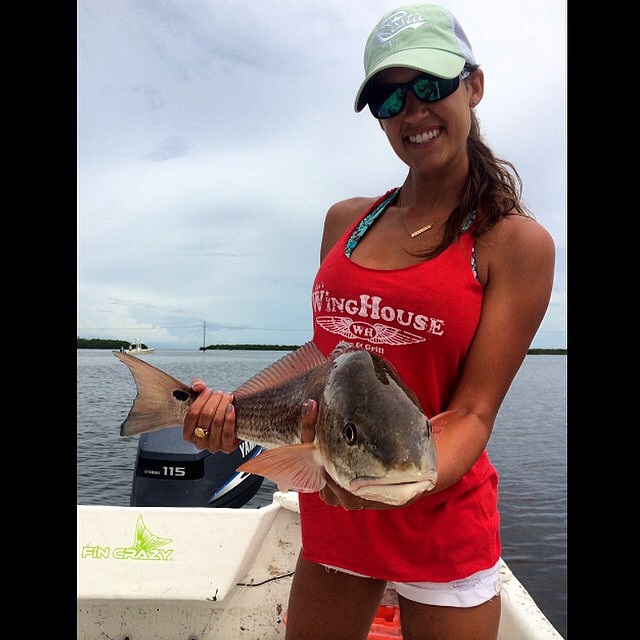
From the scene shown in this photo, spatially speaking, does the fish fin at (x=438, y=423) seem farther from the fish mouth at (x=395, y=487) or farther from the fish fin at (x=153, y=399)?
the fish fin at (x=153, y=399)

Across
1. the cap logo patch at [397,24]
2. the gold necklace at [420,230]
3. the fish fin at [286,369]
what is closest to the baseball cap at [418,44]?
the cap logo patch at [397,24]

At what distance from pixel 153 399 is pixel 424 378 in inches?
42.8

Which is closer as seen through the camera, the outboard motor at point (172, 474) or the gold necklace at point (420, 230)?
the gold necklace at point (420, 230)

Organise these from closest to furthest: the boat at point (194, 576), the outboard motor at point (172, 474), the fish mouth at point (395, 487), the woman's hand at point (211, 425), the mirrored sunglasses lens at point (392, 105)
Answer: the fish mouth at point (395, 487) → the mirrored sunglasses lens at point (392, 105) → the woman's hand at point (211, 425) → the boat at point (194, 576) → the outboard motor at point (172, 474)

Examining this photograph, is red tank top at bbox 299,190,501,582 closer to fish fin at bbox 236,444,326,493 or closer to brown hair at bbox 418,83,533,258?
brown hair at bbox 418,83,533,258

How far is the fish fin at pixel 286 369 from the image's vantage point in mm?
2127

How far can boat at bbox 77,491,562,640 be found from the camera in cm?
372

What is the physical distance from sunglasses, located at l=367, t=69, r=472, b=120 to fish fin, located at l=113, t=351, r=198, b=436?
4.29 feet

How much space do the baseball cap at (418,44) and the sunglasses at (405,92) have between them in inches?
1.6

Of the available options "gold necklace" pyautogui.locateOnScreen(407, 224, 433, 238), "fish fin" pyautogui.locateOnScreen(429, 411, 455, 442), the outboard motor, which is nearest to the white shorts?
"fish fin" pyautogui.locateOnScreen(429, 411, 455, 442)

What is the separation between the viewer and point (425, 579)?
6.50ft

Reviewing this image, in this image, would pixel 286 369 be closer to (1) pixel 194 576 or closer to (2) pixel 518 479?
(1) pixel 194 576

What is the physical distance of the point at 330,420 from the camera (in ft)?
5.36
